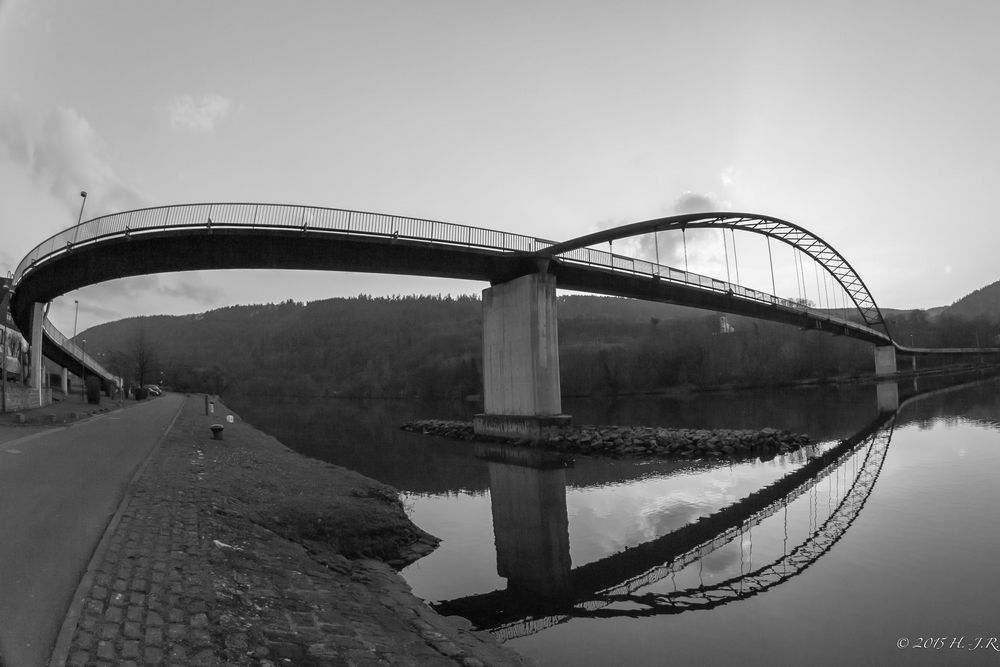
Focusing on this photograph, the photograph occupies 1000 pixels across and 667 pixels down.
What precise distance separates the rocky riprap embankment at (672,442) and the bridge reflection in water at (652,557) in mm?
6785

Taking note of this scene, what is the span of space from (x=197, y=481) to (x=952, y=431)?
125 ft

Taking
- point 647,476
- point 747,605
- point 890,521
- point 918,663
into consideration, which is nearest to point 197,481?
point 747,605

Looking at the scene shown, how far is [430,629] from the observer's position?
8133mm

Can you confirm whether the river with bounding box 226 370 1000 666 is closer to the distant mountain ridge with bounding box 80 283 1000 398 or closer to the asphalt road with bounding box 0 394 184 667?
the asphalt road with bounding box 0 394 184 667

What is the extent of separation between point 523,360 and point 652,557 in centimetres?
2380

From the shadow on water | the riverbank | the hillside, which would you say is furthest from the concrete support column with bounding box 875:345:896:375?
the riverbank

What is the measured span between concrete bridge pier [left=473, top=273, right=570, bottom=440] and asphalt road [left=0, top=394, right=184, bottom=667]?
21513mm

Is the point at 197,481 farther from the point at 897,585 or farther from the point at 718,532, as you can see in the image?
the point at 897,585

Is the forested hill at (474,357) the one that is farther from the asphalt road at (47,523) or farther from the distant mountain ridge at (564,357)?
the asphalt road at (47,523)

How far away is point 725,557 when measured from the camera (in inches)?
482

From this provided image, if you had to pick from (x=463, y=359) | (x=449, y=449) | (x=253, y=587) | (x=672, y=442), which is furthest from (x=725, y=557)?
(x=463, y=359)

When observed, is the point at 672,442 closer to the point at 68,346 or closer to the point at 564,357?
the point at 68,346

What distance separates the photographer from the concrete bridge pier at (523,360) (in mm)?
35281

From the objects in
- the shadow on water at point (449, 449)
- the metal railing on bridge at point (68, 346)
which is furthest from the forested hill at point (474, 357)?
the shadow on water at point (449, 449)
